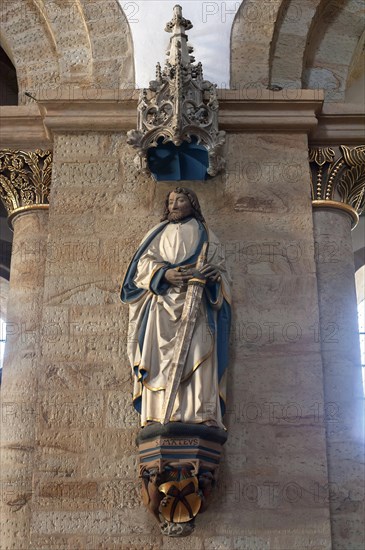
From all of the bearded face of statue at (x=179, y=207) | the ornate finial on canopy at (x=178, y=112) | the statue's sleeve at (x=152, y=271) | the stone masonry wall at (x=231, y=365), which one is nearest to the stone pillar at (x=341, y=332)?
the stone masonry wall at (x=231, y=365)

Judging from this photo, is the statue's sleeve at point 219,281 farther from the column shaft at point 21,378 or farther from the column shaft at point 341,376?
the column shaft at point 21,378

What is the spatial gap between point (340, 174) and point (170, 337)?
2083 mm

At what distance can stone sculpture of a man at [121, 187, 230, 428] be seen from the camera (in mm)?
7164

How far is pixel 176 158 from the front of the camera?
26.9 feet

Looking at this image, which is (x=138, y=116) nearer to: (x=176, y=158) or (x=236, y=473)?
(x=176, y=158)

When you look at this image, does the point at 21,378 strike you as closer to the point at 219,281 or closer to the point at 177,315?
the point at 177,315

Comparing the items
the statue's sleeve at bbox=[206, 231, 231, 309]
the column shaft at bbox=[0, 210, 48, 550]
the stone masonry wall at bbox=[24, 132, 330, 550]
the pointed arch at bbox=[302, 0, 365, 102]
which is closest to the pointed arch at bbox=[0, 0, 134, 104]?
the stone masonry wall at bbox=[24, 132, 330, 550]

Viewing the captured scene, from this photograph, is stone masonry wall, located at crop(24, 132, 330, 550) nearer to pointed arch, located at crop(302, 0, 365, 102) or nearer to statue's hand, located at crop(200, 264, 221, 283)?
statue's hand, located at crop(200, 264, 221, 283)

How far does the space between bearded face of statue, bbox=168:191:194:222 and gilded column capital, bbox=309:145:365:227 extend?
1.10 meters

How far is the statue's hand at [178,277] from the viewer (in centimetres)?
741

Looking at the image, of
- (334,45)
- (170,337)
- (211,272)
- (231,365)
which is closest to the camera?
(170,337)

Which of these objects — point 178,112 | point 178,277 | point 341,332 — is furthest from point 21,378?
point 341,332

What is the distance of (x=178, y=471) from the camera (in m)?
7.02

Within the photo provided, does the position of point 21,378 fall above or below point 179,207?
below
